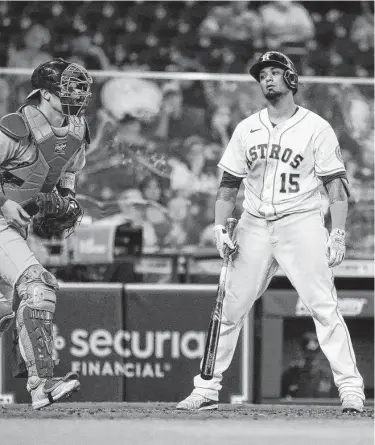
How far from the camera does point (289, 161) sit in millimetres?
5352

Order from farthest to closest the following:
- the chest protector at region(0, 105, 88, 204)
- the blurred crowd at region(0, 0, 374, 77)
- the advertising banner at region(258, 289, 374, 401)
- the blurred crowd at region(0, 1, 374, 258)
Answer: the blurred crowd at region(0, 0, 374, 77) < the blurred crowd at region(0, 1, 374, 258) < the advertising banner at region(258, 289, 374, 401) < the chest protector at region(0, 105, 88, 204)

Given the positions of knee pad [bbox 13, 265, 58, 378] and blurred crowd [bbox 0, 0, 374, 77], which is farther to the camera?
blurred crowd [bbox 0, 0, 374, 77]

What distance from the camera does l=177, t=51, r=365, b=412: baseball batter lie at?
5.35 meters

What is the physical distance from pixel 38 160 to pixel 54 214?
11.7 inches

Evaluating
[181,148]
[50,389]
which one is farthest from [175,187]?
[50,389]

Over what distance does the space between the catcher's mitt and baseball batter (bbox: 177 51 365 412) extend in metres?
0.74

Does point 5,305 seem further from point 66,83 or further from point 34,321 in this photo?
point 66,83

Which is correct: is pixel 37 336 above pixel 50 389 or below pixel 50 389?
above

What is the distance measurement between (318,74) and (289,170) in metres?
5.02

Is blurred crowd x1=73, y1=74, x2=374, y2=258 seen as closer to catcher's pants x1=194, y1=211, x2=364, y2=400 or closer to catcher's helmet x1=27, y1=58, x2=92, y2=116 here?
catcher's pants x1=194, y1=211, x2=364, y2=400

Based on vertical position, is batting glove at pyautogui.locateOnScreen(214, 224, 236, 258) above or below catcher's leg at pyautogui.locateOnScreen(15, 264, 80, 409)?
above
